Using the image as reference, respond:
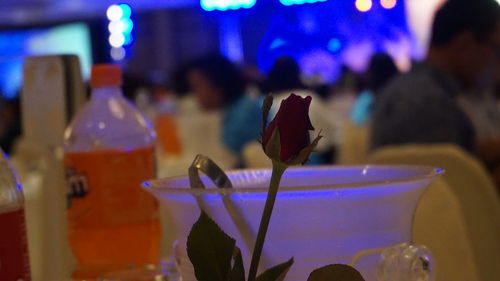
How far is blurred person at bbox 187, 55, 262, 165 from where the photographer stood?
4105 millimetres

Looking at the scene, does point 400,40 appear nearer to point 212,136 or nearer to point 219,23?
point 212,136

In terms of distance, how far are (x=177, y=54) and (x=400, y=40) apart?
134 inches

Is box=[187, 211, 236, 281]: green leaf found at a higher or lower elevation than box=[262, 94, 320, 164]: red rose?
lower

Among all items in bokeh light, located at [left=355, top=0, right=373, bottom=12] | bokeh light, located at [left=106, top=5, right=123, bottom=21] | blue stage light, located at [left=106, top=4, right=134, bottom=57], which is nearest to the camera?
bokeh light, located at [left=355, top=0, right=373, bottom=12]

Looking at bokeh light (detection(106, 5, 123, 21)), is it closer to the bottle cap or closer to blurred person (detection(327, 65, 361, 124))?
blurred person (detection(327, 65, 361, 124))

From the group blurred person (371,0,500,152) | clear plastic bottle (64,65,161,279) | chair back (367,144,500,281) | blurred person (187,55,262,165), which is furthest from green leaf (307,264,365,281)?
blurred person (187,55,262,165)

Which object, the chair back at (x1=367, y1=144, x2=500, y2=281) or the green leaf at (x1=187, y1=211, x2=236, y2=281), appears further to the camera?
the chair back at (x1=367, y1=144, x2=500, y2=281)

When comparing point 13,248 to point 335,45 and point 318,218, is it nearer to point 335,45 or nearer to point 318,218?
point 318,218

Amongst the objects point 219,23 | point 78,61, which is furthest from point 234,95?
point 78,61

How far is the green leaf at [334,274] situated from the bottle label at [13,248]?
0.24m

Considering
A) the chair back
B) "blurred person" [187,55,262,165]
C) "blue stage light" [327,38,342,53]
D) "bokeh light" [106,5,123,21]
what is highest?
"bokeh light" [106,5,123,21]

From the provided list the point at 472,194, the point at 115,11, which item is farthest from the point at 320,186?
the point at 115,11

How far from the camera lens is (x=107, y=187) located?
2.53ft

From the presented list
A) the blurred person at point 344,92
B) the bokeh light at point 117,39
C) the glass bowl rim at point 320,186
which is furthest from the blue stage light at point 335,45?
the bokeh light at point 117,39
